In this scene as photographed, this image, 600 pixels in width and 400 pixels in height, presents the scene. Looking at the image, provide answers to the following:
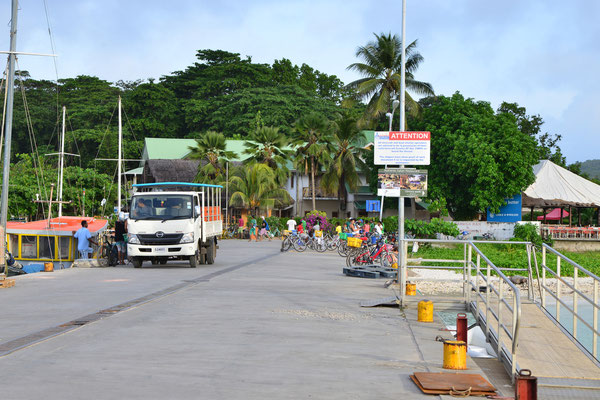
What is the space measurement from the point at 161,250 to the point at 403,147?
10.1 metres

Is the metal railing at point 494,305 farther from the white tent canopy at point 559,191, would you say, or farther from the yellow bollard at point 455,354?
the white tent canopy at point 559,191

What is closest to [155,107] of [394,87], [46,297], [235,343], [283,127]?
[283,127]

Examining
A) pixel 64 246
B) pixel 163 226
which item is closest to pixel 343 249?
pixel 64 246

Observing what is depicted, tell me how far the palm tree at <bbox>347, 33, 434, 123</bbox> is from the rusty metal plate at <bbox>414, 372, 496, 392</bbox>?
52.5 meters

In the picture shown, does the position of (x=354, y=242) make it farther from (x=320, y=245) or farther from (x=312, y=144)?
(x=312, y=144)

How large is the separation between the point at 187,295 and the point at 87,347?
6.84 metres

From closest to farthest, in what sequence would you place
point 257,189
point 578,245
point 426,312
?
point 426,312 → point 578,245 → point 257,189

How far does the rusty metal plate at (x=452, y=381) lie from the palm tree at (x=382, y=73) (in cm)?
5248

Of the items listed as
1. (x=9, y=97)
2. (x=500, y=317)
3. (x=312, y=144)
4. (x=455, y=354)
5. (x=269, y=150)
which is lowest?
(x=455, y=354)

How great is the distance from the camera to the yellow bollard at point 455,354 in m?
8.48

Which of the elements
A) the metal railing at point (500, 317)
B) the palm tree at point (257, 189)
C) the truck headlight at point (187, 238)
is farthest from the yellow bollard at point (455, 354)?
the palm tree at point (257, 189)

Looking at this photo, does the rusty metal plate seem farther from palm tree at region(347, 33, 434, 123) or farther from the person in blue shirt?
palm tree at region(347, 33, 434, 123)

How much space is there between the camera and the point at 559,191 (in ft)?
209

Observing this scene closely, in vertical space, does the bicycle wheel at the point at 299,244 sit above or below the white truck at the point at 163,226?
below
